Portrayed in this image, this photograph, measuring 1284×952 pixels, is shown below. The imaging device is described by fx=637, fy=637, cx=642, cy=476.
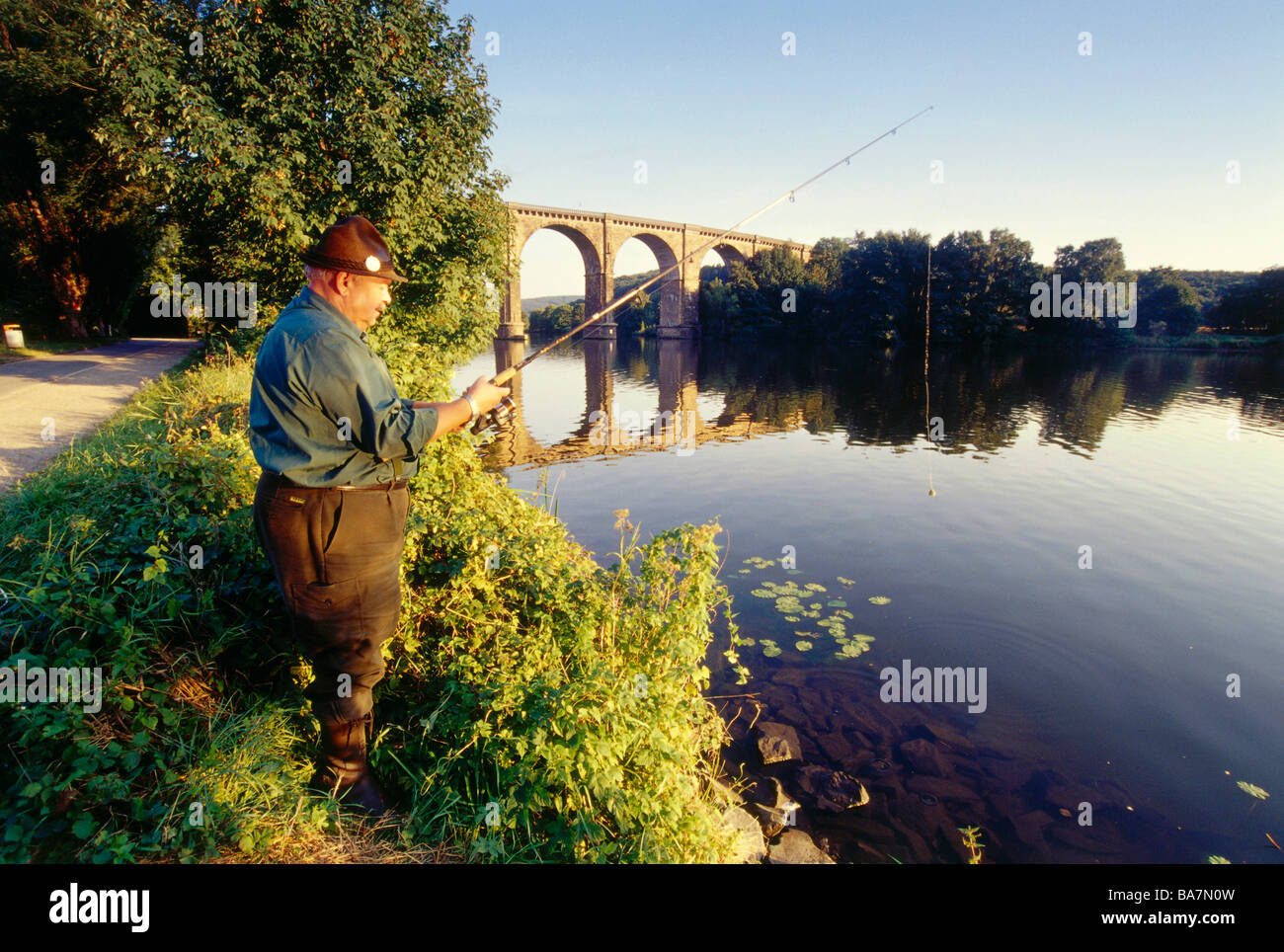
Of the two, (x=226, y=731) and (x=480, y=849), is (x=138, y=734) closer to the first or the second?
(x=226, y=731)

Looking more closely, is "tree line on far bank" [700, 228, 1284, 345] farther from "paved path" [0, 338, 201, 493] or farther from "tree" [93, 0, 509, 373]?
"paved path" [0, 338, 201, 493]

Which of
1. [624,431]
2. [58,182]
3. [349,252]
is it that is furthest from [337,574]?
[58,182]

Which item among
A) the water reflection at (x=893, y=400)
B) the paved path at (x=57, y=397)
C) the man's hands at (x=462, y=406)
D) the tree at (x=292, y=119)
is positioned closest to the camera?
the man's hands at (x=462, y=406)

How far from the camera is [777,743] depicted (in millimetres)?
6309

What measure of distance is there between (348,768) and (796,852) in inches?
136

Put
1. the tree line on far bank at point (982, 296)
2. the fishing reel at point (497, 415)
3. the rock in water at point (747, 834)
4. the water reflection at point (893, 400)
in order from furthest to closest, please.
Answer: the tree line on far bank at point (982, 296), the water reflection at point (893, 400), the rock in water at point (747, 834), the fishing reel at point (497, 415)

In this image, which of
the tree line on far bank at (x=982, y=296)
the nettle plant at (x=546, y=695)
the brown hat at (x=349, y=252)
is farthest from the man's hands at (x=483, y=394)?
the tree line on far bank at (x=982, y=296)

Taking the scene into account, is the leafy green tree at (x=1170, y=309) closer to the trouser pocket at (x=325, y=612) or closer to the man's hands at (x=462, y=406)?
the man's hands at (x=462, y=406)

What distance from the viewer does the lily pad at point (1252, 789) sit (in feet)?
18.5

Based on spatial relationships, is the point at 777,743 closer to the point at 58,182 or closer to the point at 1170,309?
the point at 58,182

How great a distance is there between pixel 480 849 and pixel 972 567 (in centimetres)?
960

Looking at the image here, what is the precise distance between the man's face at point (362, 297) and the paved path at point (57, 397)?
6907 mm

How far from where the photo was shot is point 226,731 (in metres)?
3.62

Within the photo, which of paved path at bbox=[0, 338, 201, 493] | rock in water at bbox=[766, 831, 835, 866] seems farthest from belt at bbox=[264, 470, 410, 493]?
paved path at bbox=[0, 338, 201, 493]
